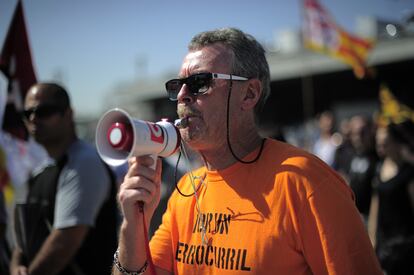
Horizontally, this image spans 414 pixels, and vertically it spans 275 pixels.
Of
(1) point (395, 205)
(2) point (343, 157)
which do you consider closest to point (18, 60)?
(1) point (395, 205)

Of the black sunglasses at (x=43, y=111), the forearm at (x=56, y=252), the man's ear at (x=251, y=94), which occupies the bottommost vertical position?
the forearm at (x=56, y=252)

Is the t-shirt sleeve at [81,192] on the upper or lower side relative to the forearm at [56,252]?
upper

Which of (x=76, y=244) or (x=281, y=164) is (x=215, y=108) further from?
(x=76, y=244)

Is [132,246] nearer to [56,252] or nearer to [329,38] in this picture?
[56,252]

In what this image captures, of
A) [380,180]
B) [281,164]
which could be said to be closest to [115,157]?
[281,164]

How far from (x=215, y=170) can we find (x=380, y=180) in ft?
11.1

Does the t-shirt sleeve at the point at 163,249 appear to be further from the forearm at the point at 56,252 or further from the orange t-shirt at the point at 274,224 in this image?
the forearm at the point at 56,252

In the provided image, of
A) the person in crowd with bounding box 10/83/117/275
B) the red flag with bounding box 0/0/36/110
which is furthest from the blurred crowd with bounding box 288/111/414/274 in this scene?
the red flag with bounding box 0/0/36/110

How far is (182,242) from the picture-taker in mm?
2127

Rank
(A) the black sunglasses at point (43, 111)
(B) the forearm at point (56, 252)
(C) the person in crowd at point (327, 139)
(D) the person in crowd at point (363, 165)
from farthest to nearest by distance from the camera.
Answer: (C) the person in crowd at point (327, 139)
(D) the person in crowd at point (363, 165)
(A) the black sunglasses at point (43, 111)
(B) the forearm at point (56, 252)

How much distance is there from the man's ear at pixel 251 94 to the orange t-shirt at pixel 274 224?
23cm

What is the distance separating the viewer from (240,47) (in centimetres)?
212

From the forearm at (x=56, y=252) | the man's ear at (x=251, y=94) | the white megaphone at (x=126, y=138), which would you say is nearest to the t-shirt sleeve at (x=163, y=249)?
the white megaphone at (x=126, y=138)

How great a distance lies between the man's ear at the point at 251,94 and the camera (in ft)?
7.10
